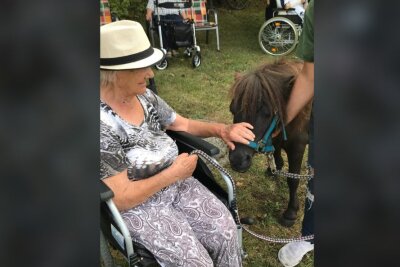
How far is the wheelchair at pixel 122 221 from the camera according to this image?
5.33 ft

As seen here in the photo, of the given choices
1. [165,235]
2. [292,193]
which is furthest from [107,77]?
[292,193]

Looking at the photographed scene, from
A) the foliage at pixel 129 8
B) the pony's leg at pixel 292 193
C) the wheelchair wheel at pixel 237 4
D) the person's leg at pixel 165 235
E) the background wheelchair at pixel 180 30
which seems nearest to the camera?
the person's leg at pixel 165 235

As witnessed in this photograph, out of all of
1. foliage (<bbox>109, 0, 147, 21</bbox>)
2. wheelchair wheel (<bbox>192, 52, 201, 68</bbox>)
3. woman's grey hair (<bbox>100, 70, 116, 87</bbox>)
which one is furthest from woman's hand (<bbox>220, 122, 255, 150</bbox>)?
foliage (<bbox>109, 0, 147, 21</bbox>)

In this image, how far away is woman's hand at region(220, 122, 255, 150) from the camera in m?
2.00

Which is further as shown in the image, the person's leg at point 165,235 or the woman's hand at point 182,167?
the woman's hand at point 182,167

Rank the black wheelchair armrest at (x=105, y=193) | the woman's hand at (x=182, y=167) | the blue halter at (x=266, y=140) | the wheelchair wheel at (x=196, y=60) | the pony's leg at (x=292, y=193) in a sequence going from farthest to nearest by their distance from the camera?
the wheelchair wheel at (x=196, y=60)
the pony's leg at (x=292, y=193)
the blue halter at (x=266, y=140)
the woman's hand at (x=182, y=167)
the black wheelchair armrest at (x=105, y=193)

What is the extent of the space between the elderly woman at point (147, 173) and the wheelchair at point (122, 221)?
0.19 ft

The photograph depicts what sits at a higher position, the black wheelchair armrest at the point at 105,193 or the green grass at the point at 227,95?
the black wheelchair armrest at the point at 105,193

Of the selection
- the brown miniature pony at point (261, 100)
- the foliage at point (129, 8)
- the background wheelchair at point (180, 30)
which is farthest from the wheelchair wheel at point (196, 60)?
the brown miniature pony at point (261, 100)

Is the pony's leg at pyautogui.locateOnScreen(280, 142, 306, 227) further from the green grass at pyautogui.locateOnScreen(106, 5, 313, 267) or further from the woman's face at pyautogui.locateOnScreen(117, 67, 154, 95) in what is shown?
the woman's face at pyautogui.locateOnScreen(117, 67, 154, 95)

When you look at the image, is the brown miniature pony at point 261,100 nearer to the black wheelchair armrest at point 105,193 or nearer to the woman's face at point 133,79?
the woman's face at point 133,79

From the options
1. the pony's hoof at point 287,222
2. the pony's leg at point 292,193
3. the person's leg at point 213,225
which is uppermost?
the person's leg at point 213,225
